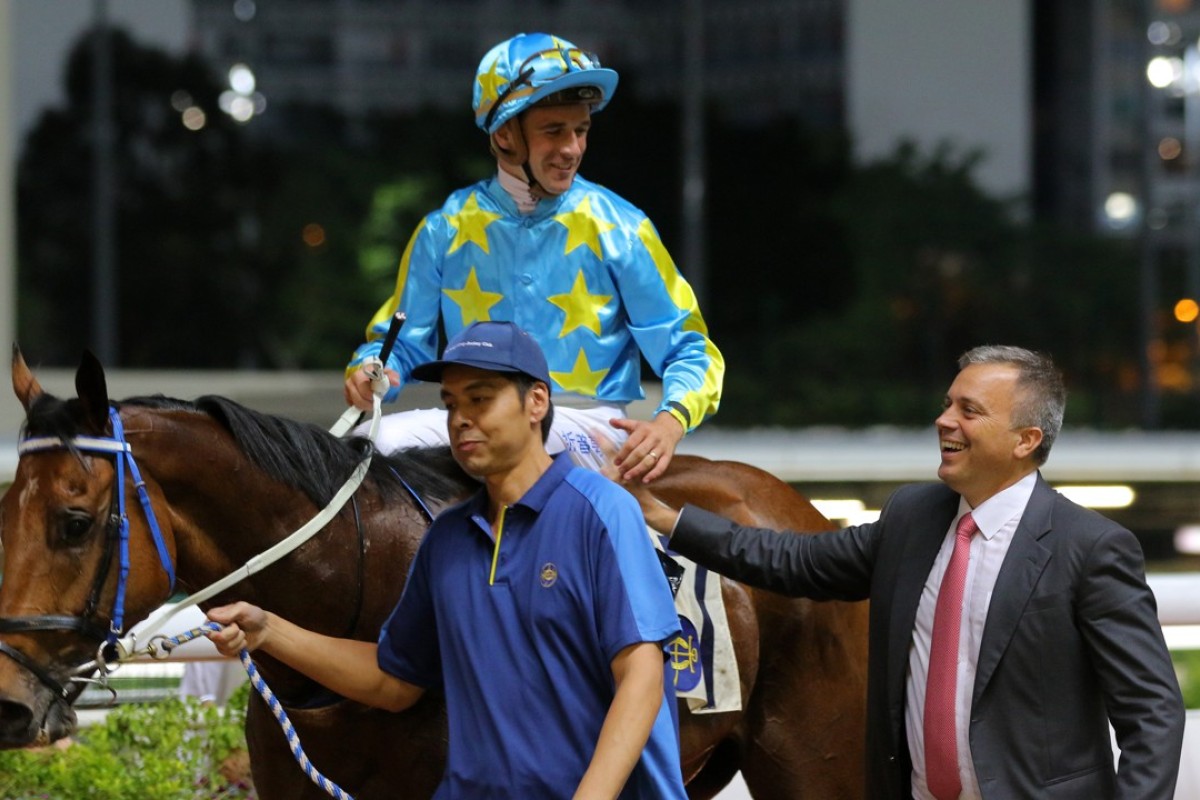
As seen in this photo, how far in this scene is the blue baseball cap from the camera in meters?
2.40

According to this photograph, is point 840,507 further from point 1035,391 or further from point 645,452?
point 1035,391

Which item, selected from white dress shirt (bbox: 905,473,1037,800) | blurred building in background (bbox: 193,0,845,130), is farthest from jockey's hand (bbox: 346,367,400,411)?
blurred building in background (bbox: 193,0,845,130)

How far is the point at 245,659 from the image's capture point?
2.84m

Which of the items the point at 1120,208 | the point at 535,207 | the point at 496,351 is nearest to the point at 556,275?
the point at 535,207

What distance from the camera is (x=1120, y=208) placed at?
1622 cm

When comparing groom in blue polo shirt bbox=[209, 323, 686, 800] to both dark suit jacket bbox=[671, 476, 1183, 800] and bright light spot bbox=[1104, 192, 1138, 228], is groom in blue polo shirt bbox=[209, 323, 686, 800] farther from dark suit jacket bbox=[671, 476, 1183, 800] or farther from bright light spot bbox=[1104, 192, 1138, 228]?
bright light spot bbox=[1104, 192, 1138, 228]

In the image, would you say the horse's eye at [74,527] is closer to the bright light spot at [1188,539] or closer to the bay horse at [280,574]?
the bay horse at [280,574]

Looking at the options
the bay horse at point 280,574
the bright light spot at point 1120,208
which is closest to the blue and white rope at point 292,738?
the bay horse at point 280,574

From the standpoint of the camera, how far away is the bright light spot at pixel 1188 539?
33.0 feet

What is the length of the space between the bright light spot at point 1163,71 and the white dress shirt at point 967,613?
14379mm

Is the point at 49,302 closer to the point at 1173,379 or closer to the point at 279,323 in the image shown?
the point at 279,323

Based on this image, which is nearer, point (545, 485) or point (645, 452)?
point (545, 485)

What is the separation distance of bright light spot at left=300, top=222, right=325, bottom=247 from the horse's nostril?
42.8 feet

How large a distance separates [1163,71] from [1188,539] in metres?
7.44
